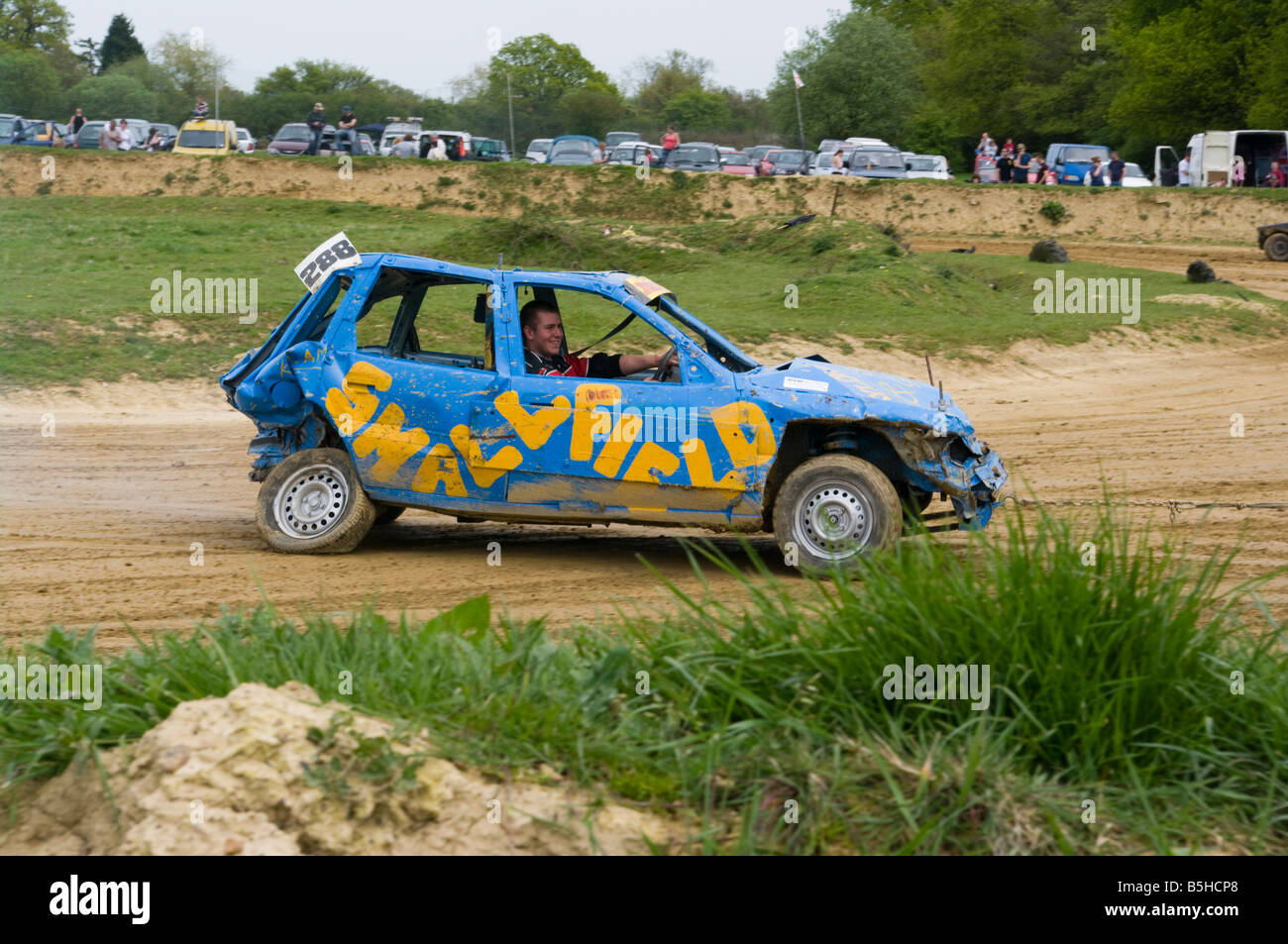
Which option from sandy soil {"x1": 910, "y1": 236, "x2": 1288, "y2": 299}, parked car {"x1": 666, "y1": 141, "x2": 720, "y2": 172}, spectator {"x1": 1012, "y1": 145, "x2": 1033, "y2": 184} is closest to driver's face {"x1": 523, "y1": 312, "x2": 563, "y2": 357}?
sandy soil {"x1": 910, "y1": 236, "x2": 1288, "y2": 299}

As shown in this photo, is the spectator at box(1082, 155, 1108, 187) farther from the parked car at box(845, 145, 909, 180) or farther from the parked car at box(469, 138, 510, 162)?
the parked car at box(469, 138, 510, 162)

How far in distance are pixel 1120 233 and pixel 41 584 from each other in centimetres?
3316

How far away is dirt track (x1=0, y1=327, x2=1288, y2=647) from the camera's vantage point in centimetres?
753

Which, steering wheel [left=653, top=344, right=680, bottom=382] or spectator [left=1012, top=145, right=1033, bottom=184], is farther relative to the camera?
spectator [left=1012, top=145, right=1033, bottom=184]

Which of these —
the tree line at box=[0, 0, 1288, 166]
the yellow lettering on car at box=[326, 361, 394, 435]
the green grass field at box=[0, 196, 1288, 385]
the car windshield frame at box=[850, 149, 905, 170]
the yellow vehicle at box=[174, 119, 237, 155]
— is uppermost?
the tree line at box=[0, 0, 1288, 166]

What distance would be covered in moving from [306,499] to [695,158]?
33.6 m

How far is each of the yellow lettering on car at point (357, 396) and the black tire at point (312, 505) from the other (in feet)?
0.98

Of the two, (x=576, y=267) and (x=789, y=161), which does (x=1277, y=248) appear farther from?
(x=576, y=267)

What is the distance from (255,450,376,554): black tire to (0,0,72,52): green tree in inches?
4129

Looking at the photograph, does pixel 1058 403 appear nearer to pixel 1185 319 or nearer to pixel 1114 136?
pixel 1185 319

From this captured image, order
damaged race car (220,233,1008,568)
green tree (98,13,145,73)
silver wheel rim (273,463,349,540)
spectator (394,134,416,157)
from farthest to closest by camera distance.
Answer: green tree (98,13,145,73) < spectator (394,134,416,157) < silver wheel rim (273,463,349,540) < damaged race car (220,233,1008,568)

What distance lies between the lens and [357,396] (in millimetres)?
8562

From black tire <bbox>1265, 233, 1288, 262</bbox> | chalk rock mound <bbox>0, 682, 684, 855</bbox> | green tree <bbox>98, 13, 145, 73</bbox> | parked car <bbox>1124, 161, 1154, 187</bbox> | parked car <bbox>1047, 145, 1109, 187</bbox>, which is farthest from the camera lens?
green tree <bbox>98, 13, 145, 73</bbox>
